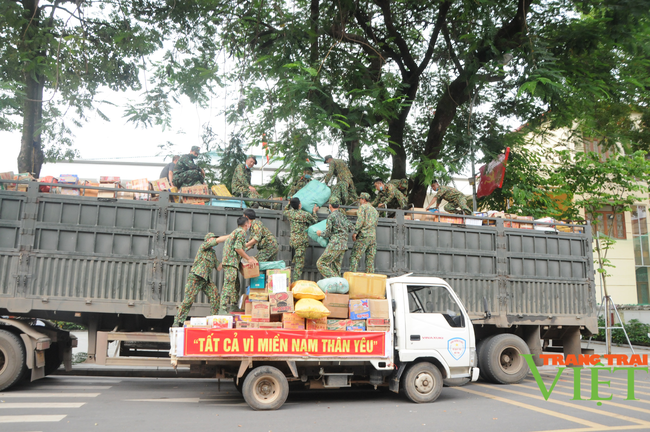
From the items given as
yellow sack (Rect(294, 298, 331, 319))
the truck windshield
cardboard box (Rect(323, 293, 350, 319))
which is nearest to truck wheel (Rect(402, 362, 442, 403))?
the truck windshield

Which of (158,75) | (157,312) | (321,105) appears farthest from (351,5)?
(157,312)

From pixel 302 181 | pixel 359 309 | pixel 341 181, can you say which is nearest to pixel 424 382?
pixel 359 309

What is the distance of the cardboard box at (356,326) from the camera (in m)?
6.63

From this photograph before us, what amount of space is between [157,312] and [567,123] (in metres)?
10.1

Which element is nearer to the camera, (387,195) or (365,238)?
(365,238)

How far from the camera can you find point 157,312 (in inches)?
281

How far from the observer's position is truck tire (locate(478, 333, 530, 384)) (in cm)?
838

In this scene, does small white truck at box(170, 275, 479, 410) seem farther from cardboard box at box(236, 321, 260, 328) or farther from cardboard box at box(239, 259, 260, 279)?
cardboard box at box(239, 259, 260, 279)

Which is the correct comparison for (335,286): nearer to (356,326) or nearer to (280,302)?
(356,326)

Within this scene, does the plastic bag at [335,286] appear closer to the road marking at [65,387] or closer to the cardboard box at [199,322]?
the cardboard box at [199,322]

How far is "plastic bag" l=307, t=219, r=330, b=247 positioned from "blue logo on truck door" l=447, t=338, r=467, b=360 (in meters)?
2.47

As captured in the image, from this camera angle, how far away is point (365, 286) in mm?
6836

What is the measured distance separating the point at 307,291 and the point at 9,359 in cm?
420

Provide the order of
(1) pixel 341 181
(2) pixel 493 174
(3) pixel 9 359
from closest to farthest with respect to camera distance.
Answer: (3) pixel 9 359
(1) pixel 341 181
(2) pixel 493 174
